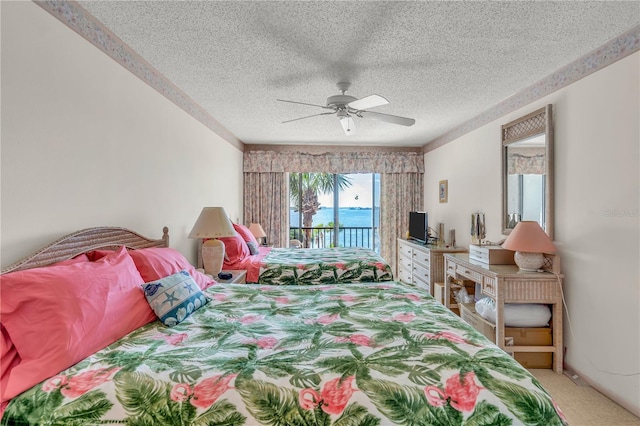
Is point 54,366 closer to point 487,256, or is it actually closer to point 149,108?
point 149,108

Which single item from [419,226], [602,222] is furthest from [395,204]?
[602,222]

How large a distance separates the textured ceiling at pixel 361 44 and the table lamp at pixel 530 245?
4.40 feet

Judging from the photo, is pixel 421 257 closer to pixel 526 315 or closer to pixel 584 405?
pixel 526 315

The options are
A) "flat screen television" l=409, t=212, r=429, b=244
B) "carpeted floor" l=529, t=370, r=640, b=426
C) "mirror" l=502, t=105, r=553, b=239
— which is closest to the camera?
"carpeted floor" l=529, t=370, r=640, b=426

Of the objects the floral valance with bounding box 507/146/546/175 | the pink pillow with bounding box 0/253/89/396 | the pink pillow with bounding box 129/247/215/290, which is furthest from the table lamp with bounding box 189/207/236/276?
the floral valance with bounding box 507/146/546/175

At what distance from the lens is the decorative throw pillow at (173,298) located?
168cm

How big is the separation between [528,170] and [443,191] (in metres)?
2.10

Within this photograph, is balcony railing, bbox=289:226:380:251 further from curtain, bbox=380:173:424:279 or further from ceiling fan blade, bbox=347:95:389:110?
ceiling fan blade, bbox=347:95:389:110

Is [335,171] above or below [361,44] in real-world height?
below

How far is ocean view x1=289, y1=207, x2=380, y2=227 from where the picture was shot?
21.0 feet

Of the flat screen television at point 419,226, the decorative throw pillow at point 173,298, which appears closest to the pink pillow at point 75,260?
the decorative throw pillow at point 173,298

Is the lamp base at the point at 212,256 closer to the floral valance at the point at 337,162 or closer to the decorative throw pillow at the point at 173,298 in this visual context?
the decorative throw pillow at the point at 173,298

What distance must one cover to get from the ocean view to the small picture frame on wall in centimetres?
135

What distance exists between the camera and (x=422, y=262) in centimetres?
478
